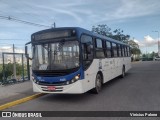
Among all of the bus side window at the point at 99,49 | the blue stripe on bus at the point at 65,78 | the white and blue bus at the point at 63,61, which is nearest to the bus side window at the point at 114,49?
the bus side window at the point at 99,49

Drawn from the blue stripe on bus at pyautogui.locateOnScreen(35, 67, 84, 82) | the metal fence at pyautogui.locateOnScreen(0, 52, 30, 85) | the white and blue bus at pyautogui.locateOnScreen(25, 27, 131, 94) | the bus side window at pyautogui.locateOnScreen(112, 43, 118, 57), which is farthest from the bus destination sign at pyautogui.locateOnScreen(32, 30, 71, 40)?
the bus side window at pyautogui.locateOnScreen(112, 43, 118, 57)

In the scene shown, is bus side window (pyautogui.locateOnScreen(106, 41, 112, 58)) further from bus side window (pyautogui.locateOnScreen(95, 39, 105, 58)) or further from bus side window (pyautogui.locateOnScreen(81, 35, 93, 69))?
bus side window (pyautogui.locateOnScreen(81, 35, 93, 69))

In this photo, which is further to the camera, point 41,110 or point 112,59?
point 112,59

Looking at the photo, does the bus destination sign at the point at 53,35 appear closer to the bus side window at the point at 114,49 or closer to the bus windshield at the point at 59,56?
the bus windshield at the point at 59,56

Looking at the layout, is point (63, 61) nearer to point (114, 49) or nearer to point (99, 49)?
point (99, 49)

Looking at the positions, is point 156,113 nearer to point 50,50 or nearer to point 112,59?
point 50,50

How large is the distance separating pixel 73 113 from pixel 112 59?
6988 mm

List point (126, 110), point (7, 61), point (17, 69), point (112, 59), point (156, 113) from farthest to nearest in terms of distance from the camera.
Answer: point (17, 69)
point (7, 61)
point (112, 59)
point (126, 110)
point (156, 113)

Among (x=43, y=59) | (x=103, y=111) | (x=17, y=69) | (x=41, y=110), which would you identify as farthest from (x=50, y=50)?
(x=17, y=69)

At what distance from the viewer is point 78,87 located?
27.9ft

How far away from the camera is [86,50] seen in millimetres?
9211

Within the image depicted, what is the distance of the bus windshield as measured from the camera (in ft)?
28.3

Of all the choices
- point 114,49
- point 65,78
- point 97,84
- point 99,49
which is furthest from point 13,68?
point 65,78

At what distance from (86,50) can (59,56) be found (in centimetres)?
121
